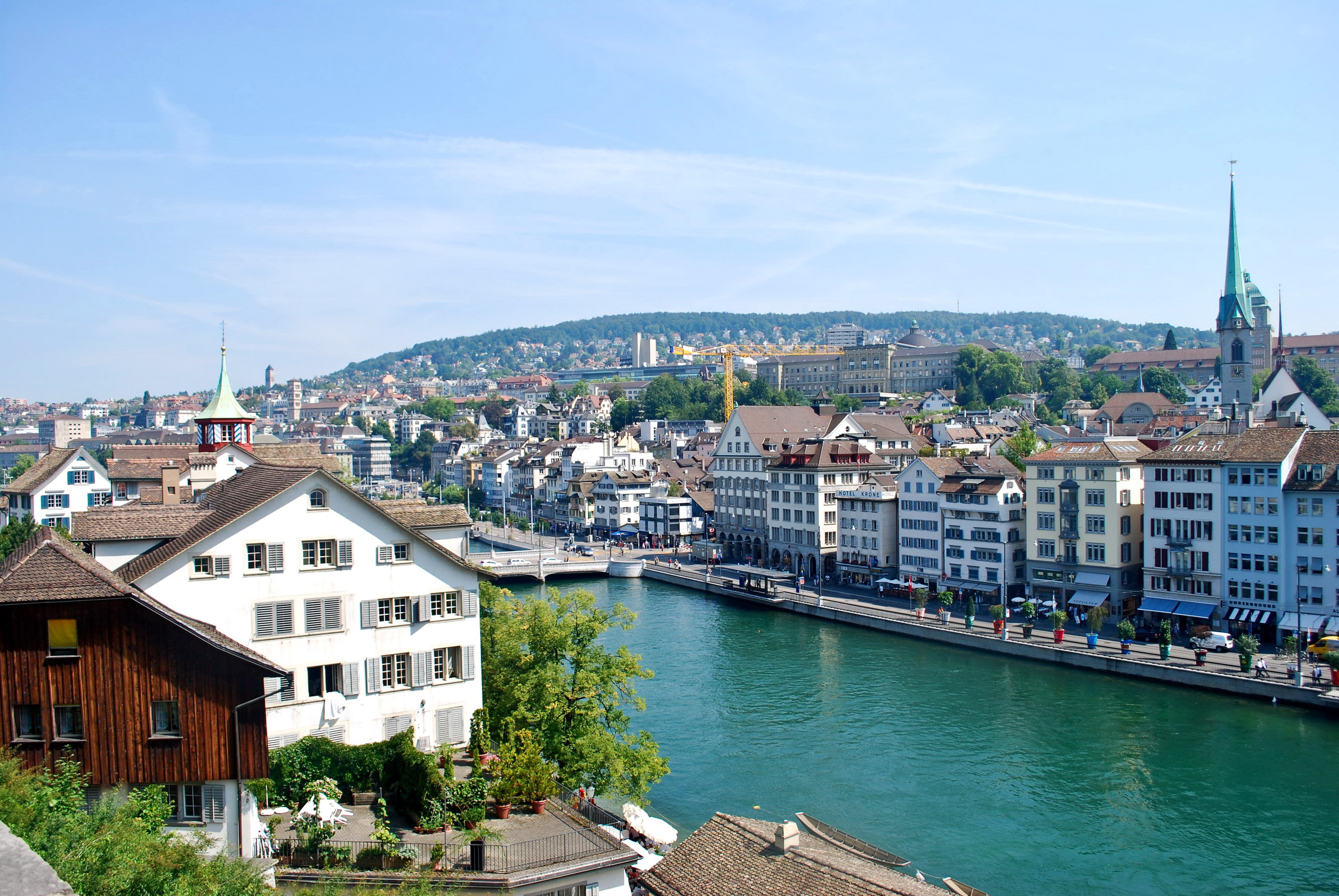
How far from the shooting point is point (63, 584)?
14.8m

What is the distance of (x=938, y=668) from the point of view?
45.8m

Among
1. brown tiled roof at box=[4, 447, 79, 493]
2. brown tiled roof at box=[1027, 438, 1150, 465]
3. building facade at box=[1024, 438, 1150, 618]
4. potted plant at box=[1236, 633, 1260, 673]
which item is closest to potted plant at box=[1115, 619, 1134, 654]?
potted plant at box=[1236, 633, 1260, 673]

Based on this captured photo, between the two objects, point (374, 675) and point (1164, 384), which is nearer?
point (374, 675)

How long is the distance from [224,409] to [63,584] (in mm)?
37122

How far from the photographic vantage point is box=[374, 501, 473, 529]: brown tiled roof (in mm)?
23500

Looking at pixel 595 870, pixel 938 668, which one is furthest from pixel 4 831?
pixel 938 668

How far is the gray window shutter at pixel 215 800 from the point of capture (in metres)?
15.5

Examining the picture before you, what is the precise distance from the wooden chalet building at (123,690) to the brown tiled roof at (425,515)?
7.64m

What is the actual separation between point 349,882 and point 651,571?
64150 mm

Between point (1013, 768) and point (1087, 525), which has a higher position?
point (1087, 525)

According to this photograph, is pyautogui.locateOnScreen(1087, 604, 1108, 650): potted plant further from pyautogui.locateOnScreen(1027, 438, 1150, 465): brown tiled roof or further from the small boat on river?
the small boat on river

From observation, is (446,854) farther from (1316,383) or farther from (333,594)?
(1316,383)

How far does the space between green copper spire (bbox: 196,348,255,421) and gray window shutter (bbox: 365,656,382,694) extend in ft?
98.8

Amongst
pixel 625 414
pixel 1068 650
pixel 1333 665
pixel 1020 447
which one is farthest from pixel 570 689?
pixel 625 414
